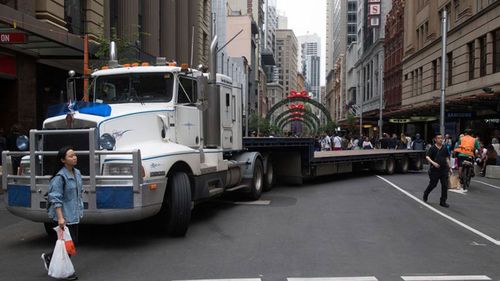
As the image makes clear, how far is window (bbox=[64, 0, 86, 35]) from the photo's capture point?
70.3 ft

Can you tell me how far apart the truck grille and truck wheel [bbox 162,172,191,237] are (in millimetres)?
1457

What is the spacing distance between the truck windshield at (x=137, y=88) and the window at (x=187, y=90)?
20 centimetres

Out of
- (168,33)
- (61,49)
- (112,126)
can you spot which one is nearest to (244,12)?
(168,33)

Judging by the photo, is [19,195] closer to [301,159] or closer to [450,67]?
[301,159]

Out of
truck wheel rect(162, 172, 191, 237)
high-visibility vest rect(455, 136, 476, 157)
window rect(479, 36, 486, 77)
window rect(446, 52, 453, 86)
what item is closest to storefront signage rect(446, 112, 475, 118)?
window rect(479, 36, 486, 77)

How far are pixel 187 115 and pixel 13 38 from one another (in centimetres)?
823

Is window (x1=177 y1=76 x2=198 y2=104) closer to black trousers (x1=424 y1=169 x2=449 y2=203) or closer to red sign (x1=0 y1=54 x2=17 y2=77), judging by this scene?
black trousers (x1=424 y1=169 x2=449 y2=203)

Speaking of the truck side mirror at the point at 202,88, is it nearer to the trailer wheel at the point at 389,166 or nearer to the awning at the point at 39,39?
the awning at the point at 39,39

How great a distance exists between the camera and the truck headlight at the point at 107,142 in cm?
797

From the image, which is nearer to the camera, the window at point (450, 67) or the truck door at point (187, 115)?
the truck door at point (187, 115)

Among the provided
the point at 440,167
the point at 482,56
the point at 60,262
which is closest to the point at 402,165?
the point at 440,167

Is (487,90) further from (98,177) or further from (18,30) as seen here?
(98,177)

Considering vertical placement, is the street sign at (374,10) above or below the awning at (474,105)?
above

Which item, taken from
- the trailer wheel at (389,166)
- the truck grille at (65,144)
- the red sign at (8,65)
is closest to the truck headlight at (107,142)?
the truck grille at (65,144)
